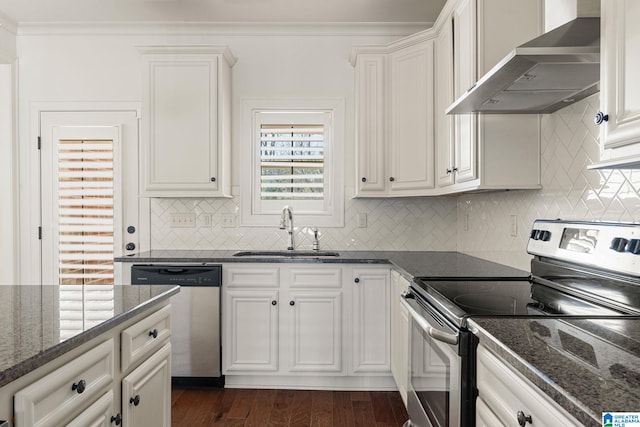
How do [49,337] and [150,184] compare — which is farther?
[150,184]

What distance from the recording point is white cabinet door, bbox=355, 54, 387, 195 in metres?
3.09

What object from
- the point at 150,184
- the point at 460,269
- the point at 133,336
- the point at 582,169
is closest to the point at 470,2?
the point at 582,169

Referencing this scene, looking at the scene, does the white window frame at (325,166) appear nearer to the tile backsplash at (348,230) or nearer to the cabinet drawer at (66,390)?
the tile backsplash at (348,230)

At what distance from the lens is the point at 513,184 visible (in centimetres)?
212

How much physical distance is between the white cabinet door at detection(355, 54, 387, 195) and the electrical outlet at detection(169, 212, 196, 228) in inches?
54.9

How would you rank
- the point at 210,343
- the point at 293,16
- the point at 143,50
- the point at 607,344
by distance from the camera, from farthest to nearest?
the point at 293,16
the point at 143,50
the point at 210,343
the point at 607,344

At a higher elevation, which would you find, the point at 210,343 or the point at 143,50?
the point at 143,50

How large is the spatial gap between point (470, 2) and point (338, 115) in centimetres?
146

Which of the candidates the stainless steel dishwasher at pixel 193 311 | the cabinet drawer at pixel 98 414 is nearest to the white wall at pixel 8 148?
the stainless steel dishwasher at pixel 193 311

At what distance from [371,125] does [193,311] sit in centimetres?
180

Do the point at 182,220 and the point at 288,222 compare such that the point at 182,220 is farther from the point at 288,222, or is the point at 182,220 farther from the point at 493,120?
the point at 493,120

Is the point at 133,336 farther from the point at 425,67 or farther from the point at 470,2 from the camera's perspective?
the point at 425,67

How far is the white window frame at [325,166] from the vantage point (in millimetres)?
3447

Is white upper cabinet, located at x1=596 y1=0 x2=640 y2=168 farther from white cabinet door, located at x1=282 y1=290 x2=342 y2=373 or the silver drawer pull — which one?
Answer: white cabinet door, located at x1=282 y1=290 x2=342 y2=373
